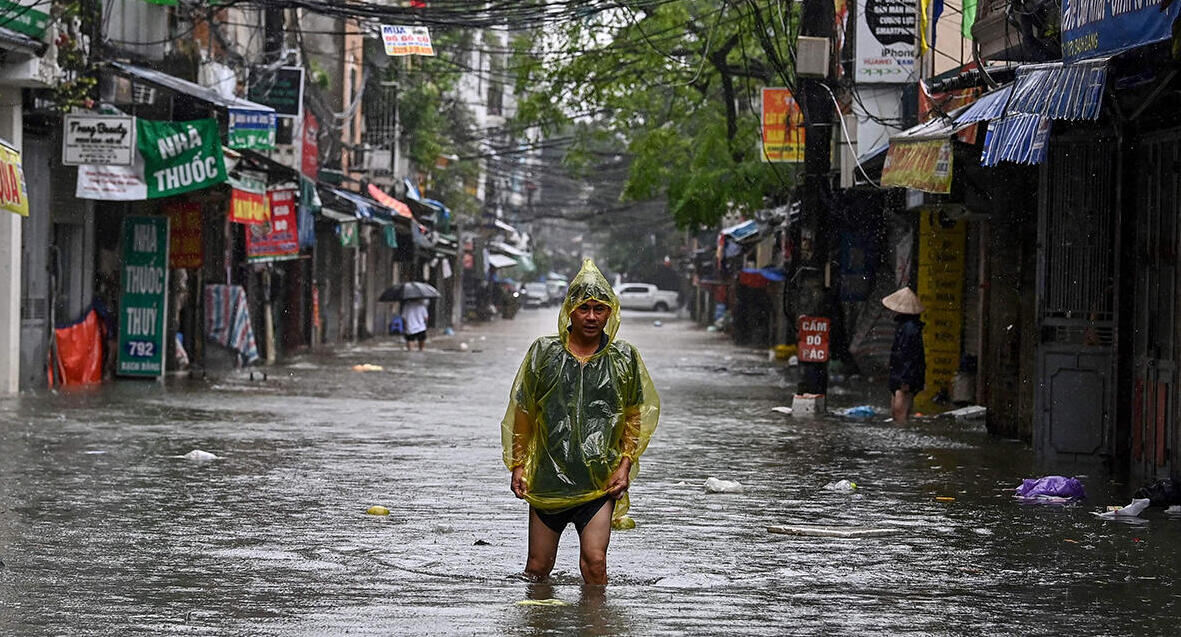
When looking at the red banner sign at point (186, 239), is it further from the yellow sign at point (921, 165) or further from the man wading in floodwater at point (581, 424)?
the man wading in floodwater at point (581, 424)

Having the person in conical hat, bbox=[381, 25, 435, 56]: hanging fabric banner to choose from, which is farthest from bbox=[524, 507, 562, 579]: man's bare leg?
bbox=[381, 25, 435, 56]: hanging fabric banner

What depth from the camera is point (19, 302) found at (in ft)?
67.7

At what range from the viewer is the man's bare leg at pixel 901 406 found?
19.7 metres

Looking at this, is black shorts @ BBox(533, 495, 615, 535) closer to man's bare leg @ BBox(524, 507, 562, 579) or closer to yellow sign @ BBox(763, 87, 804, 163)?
man's bare leg @ BBox(524, 507, 562, 579)

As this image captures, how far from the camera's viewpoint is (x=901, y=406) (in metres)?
19.7

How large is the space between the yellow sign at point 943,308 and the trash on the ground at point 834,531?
12.6 metres

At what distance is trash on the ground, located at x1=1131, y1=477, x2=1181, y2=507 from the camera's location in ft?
38.1

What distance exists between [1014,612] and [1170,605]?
84 cm

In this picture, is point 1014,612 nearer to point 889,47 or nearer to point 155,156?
point 889,47

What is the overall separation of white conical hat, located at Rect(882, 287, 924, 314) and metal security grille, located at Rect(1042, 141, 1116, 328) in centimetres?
421

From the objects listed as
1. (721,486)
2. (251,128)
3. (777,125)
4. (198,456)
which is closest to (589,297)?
(721,486)

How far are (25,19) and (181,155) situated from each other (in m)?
3.41

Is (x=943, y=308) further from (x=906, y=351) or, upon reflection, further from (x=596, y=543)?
(x=596, y=543)

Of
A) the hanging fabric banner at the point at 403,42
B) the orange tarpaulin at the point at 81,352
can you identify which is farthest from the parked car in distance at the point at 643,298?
the orange tarpaulin at the point at 81,352
